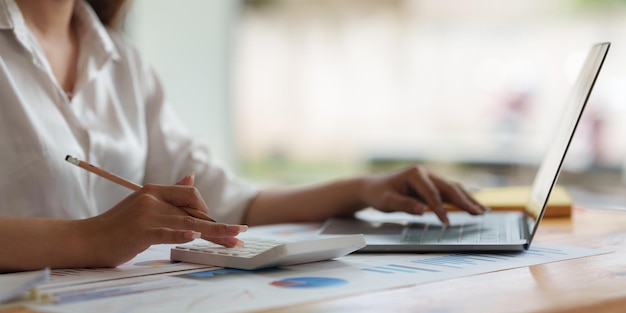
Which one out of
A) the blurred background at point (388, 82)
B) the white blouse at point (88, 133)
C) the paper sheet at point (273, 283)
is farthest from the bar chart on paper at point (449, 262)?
the blurred background at point (388, 82)

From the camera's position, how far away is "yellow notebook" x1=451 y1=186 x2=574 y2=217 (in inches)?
54.7

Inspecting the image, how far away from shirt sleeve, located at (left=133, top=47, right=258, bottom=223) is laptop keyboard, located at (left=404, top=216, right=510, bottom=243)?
0.38 metres

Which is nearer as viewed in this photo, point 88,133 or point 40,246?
point 40,246

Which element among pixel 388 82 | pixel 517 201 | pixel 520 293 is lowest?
pixel 520 293

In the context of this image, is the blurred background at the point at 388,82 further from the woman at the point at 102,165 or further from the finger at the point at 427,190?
the finger at the point at 427,190

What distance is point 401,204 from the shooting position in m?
1.23

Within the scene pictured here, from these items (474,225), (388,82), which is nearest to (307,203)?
(474,225)

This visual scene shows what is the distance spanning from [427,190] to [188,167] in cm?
→ 45

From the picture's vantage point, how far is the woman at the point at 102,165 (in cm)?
86

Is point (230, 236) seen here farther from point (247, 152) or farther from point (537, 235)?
point (247, 152)

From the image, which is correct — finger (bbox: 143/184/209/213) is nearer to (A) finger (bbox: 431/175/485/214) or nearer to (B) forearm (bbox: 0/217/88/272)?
(B) forearm (bbox: 0/217/88/272)

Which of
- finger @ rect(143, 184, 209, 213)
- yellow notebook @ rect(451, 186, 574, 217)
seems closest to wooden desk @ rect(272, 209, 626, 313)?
finger @ rect(143, 184, 209, 213)

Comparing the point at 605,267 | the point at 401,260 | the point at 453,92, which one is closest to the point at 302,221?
the point at 401,260

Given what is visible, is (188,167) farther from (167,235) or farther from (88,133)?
(167,235)
